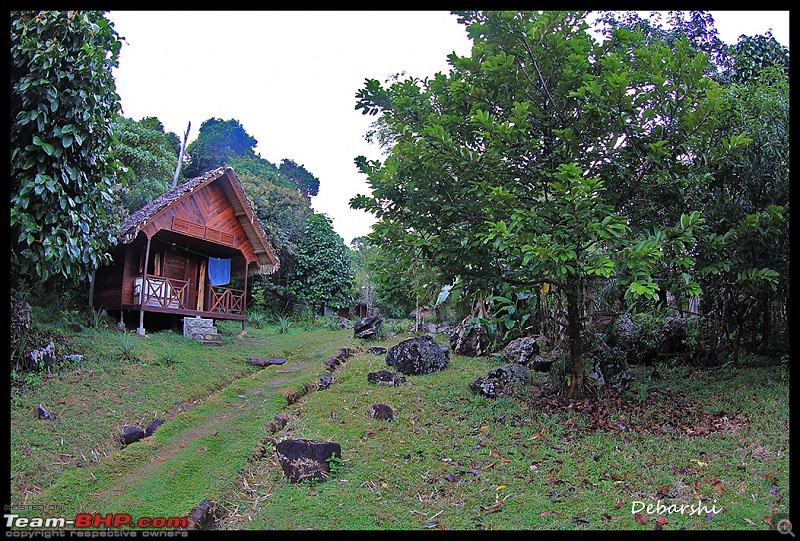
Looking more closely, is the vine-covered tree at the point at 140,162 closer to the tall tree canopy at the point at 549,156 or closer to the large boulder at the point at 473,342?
the large boulder at the point at 473,342

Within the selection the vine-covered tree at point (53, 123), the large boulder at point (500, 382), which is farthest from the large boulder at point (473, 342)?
the vine-covered tree at point (53, 123)

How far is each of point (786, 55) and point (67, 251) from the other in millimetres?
13706

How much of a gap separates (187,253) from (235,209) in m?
2.20

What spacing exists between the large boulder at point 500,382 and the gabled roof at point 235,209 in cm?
956

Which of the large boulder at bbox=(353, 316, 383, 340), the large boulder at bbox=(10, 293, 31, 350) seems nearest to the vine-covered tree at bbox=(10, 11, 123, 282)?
the large boulder at bbox=(10, 293, 31, 350)

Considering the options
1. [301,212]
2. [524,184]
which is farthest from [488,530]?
[301,212]

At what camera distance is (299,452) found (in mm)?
5773

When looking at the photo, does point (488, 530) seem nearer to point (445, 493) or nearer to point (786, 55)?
point (445, 493)

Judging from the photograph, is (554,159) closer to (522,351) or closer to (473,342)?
(522,351)

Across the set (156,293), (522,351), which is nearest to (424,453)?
(522,351)

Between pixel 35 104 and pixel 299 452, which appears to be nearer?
pixel 299 452

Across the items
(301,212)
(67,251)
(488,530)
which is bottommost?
(488,530)

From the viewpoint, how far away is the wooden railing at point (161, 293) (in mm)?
13742

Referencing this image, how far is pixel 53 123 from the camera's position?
6.82 meters
